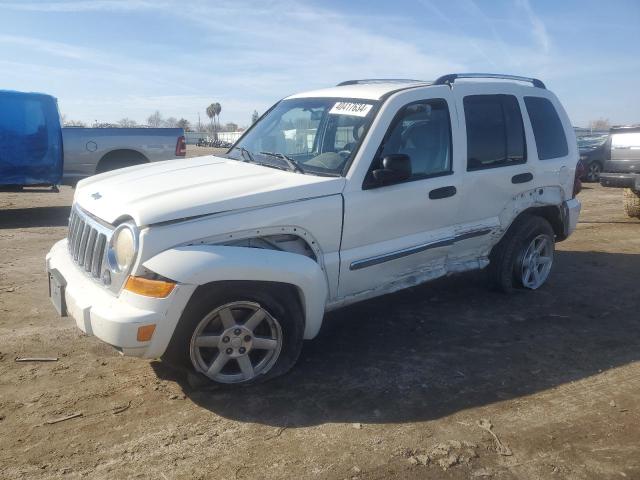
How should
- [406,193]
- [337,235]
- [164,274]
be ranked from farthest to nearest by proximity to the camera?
[406,193] → [337,235] → [164,274]

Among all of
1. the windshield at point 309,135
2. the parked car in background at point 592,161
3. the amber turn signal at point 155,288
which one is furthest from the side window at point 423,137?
→ the parked car in background at point 592,161

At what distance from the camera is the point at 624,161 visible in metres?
9.23

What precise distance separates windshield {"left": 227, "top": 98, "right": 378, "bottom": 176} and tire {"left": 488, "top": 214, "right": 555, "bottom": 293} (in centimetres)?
203

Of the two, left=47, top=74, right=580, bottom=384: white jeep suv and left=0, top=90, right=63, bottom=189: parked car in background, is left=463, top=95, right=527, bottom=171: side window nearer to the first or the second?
left=47, top=74, right=580, bottom=384: white jeep suv

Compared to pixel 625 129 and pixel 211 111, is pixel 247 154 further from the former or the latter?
pixel 211 111

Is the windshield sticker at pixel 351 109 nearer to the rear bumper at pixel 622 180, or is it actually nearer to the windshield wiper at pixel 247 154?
the windshield wiper at pixel 247 154

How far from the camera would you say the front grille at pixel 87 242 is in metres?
3.48

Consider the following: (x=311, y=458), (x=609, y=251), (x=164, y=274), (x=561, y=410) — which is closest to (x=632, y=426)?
(x=561, y=410)

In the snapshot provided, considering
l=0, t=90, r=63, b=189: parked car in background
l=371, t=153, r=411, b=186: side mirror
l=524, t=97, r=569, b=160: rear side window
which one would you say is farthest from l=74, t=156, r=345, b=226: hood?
l=0, t=90, r=63, b=189: parked car in background

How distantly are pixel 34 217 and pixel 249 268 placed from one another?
28.0ft

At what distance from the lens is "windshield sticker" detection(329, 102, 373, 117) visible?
4.27 m

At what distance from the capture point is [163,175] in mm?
4070

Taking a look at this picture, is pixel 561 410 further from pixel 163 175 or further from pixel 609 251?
pixel 609 251

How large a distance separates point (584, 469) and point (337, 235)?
1.98m
